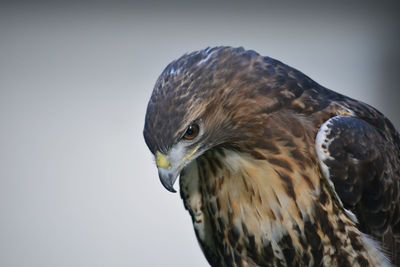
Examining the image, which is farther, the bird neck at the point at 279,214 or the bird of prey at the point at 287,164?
the bird neck at the point at 279,214

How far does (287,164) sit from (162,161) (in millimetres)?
391

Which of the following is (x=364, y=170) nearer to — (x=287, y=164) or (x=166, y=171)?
(x=287, y=164)

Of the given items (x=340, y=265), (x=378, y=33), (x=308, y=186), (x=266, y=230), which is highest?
(x=378, y=33)

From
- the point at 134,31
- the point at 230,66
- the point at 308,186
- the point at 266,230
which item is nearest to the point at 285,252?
the point at 266,230

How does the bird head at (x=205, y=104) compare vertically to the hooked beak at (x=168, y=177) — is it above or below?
above

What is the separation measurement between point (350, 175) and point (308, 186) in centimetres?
12

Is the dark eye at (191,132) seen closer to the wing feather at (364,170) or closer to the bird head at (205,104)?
the bird head at (205,104)

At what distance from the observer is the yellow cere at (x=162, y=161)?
1092 mm

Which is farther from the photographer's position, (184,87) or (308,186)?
(308,186)

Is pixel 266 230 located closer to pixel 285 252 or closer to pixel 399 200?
pixel 285 252

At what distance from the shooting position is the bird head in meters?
1.05

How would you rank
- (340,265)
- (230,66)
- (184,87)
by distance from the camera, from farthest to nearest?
(340,265), (230,66), (184,87)

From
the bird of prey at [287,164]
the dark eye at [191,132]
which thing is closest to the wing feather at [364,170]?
the bird of prey at [287,164]

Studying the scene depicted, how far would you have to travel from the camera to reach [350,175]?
1.25 metres
